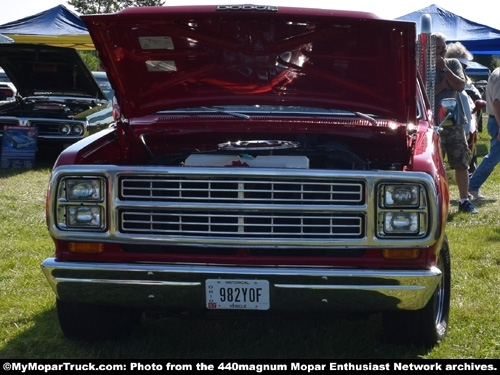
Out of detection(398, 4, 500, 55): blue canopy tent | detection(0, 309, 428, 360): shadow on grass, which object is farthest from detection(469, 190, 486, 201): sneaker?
detection(398, 4, 500, 55): blue canopy tent

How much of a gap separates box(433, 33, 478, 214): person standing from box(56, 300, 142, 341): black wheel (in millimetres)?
4715

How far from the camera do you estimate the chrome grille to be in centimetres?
396

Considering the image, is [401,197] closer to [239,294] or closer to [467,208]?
[239,294]

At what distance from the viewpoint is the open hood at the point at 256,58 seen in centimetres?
432

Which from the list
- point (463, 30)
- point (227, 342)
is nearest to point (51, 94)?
point (463, 30)

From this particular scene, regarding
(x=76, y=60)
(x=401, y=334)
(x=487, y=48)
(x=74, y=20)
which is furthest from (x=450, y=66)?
(x=74, y=20)

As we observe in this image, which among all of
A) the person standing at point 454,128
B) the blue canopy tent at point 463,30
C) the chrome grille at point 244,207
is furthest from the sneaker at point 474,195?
the blue canopy tent at point 463,30

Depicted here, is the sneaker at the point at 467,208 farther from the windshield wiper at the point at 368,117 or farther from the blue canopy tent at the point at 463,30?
the blue canopy tent at the point at 463,30

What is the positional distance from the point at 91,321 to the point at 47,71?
8.62 metres

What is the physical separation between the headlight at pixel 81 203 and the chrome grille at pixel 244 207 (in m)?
0.10

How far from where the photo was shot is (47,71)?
41.2 feet

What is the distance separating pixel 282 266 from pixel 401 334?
2.81ft

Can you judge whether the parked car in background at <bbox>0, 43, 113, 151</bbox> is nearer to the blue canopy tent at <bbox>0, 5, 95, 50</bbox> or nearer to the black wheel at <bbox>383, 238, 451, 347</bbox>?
the blue canopy tent at <bbox>0, 5, 95, 50</bbox>

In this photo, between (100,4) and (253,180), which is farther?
(100,4)
